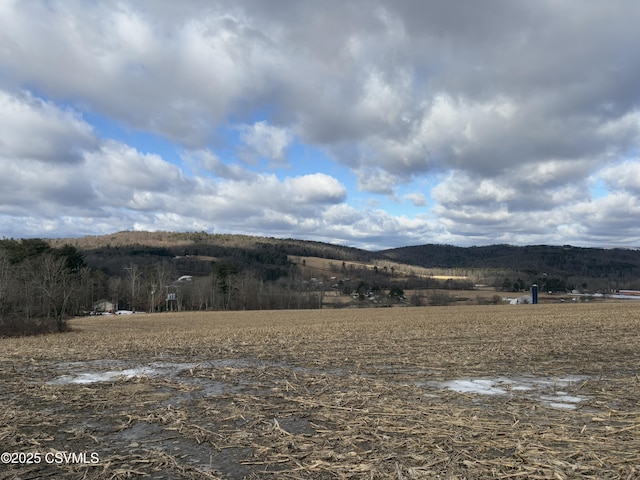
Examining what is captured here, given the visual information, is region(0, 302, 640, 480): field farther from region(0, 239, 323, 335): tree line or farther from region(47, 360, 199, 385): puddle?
region(0, 239, 323, 335): tree line

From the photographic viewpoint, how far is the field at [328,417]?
562 centimetres

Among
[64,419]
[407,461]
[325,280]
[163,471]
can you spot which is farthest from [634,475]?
[325,280]

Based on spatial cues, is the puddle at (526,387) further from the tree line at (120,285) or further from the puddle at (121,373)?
the tree line at (120,285)

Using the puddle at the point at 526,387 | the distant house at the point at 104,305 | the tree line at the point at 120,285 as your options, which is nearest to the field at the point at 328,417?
the puddle at the point at 526,387

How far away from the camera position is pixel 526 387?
10.3m

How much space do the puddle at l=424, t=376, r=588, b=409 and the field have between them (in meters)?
Result: 0.05

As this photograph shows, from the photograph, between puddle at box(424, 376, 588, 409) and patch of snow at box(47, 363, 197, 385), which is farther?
patch of snow at box(47, 363, 197, 385)

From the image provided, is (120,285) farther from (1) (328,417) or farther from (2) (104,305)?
(1) (328,417)

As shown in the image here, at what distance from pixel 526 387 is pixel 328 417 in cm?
565

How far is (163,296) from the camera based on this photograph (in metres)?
96.5

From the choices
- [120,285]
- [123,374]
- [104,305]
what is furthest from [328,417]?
[120,285]

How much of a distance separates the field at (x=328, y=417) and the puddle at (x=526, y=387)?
5 centimetres

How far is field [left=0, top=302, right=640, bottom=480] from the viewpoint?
5.62 meters

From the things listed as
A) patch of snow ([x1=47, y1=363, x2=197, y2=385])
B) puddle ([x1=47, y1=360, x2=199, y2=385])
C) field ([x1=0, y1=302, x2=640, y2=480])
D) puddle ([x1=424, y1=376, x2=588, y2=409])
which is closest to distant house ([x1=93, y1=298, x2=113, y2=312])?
field ([x1=0, y1=302, x2=640, y2=480])
